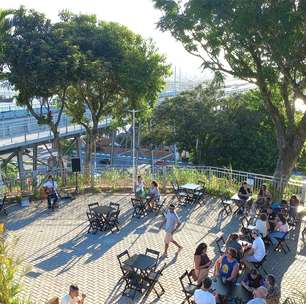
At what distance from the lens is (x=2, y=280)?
7906 millimetres

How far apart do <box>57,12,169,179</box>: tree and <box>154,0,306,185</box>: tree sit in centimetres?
447

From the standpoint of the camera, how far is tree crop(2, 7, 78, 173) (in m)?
19.8

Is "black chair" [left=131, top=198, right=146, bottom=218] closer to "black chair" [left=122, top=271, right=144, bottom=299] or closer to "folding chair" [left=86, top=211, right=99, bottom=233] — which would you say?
"folding chair" [left=86, top=211, right=99, bottom=233]

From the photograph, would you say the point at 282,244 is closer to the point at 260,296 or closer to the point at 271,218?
the point at 271,218

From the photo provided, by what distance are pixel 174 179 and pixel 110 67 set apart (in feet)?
21.8

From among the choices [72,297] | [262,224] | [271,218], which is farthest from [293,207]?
[72,297]

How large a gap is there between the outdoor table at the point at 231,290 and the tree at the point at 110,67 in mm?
12428

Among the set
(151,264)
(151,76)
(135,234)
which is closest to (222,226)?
(135,234)

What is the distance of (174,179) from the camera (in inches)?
789

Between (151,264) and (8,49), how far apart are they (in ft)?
45.1

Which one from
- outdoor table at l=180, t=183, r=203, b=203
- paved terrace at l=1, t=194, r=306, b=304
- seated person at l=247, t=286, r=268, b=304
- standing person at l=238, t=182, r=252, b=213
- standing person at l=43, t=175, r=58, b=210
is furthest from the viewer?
outdoor table at l=180, t=183, r=203, b=203

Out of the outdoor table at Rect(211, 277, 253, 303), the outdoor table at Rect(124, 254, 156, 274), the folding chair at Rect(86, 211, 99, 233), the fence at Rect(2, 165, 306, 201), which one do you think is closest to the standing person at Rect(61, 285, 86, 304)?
the outdoor table at Rect(124, 254, 156, 274)

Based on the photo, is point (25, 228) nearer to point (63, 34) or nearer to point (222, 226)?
point (222, 226)

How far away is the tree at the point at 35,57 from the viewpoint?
64.8 feet
